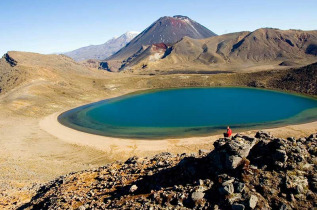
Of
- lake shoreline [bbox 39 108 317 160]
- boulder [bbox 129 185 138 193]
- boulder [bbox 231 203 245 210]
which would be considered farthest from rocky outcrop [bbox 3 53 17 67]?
boulder [bbox 231 203 245 210]

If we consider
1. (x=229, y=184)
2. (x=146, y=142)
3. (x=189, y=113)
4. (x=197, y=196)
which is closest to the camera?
(x=229, y=184)

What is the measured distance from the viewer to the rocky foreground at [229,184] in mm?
15602

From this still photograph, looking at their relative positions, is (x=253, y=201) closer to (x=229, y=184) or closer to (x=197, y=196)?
(x=229, y=184)

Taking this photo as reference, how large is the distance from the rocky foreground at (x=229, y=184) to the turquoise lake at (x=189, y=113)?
39.3 meters

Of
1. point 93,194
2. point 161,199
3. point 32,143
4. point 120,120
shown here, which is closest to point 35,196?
point 93,194

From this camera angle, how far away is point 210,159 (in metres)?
19.1

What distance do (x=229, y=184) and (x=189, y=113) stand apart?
69449 mm

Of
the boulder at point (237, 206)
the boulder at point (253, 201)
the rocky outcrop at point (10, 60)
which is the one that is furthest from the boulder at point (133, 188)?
the rocky outcrop at point (10, 60)

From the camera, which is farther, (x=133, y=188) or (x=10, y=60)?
(x=10, y=60)

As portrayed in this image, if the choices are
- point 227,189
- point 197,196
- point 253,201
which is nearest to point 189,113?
point 197,196

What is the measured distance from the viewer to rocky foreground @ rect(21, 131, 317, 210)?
15.6 metres

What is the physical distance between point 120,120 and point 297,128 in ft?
167

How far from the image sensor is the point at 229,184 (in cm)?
1630

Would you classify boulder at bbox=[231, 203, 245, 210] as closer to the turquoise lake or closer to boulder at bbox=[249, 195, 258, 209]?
boulder at bbox=[249, 195, 258, 209]
